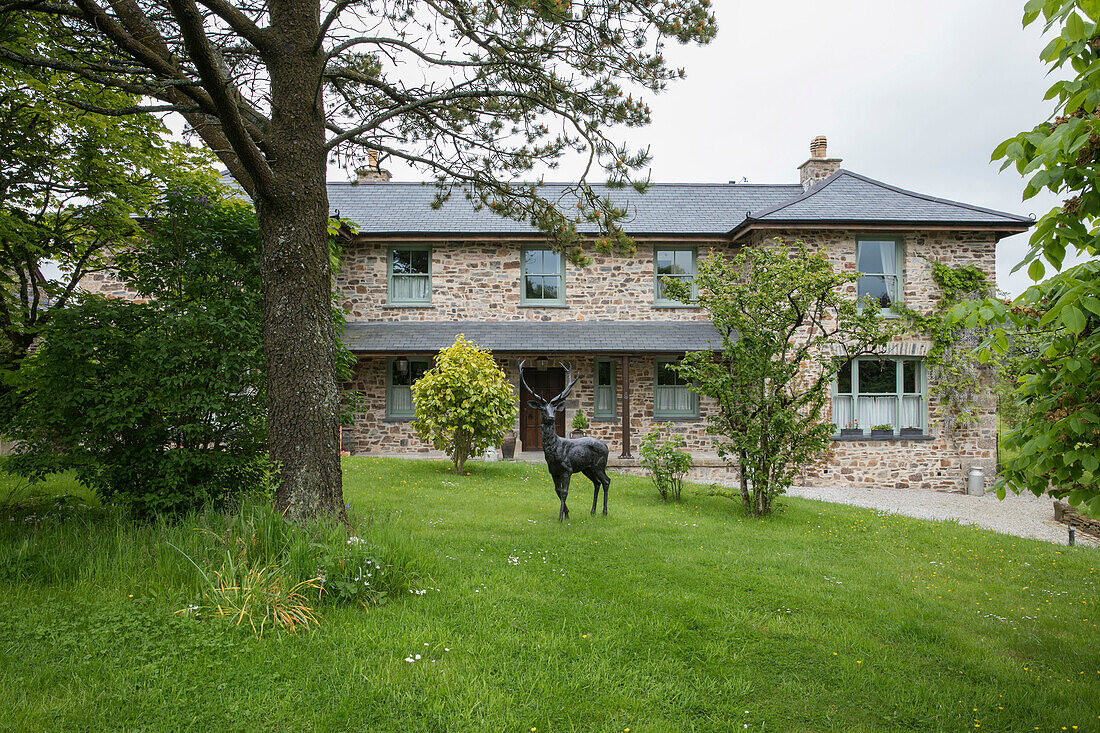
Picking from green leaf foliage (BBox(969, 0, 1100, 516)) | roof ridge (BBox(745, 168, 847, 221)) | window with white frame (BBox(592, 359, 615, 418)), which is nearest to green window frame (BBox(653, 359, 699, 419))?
window with white frame (BBox(592, 359, 615, 418))

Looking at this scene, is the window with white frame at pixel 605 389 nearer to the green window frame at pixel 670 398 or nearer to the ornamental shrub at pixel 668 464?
the green window frame at pixel 670 398

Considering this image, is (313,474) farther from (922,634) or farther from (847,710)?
(922,634)

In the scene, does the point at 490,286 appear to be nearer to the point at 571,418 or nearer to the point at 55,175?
the point at 571,418

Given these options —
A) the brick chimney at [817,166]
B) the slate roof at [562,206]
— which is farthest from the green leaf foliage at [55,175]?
the brick chimney at [817,166]

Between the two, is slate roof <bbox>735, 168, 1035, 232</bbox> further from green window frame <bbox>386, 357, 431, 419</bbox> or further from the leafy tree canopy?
the leafy tree canopy

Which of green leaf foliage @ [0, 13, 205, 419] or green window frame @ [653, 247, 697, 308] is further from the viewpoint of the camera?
green window frame @ [653, 247, 697, 308]

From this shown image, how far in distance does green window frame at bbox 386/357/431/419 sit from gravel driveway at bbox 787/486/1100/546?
9.75 metres

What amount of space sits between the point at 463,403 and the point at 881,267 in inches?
435

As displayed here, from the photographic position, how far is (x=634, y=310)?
16469 mm

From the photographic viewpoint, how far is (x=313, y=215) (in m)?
5.38

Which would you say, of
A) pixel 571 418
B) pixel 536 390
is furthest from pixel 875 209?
pixel 536 390

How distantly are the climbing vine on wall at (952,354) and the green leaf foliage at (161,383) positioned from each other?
572 inches

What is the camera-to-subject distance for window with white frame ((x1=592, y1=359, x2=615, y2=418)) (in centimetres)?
1641

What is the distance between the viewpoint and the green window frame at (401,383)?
16.2 m
